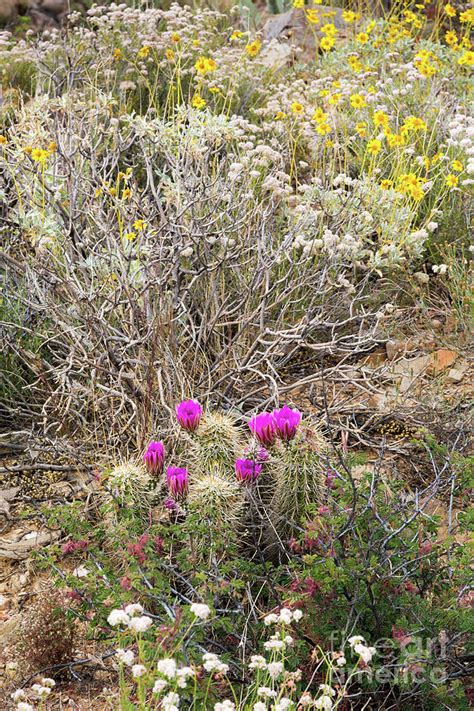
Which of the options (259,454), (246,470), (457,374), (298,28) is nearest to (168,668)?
(246,470)

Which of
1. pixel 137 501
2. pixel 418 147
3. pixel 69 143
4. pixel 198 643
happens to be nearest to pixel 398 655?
pixel 198 643

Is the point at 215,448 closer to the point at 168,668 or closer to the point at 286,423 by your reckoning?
the point at 286,423

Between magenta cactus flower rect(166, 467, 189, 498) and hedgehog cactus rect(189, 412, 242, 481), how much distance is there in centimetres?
17

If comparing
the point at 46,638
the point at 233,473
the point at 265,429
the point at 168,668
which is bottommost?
the point at 46,638

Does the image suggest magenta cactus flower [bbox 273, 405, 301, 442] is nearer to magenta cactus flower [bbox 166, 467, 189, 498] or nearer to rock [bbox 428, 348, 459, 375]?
magenta cactus flower [bbox 166, 467, 189, 498]

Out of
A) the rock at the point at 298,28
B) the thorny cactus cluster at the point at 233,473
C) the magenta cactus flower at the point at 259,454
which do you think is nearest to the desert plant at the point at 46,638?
the thorny cactus cluster at the point at 233,473

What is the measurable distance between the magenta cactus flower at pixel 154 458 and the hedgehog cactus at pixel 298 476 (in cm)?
37

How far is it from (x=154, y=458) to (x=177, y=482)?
0.14 metres

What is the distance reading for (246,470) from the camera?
9.39 ft

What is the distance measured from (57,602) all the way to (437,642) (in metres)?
1.22

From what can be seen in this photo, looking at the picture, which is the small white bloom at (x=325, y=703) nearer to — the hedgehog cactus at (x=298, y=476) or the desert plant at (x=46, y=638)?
the hedgehog cactus at (x=298, y=476)

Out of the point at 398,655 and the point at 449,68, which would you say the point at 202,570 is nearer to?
the point at 398,655

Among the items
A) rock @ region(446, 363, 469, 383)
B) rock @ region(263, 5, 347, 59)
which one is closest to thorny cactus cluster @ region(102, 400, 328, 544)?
rock @ region(446, 363, 469, 383)

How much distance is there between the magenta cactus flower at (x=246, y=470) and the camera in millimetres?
2865
